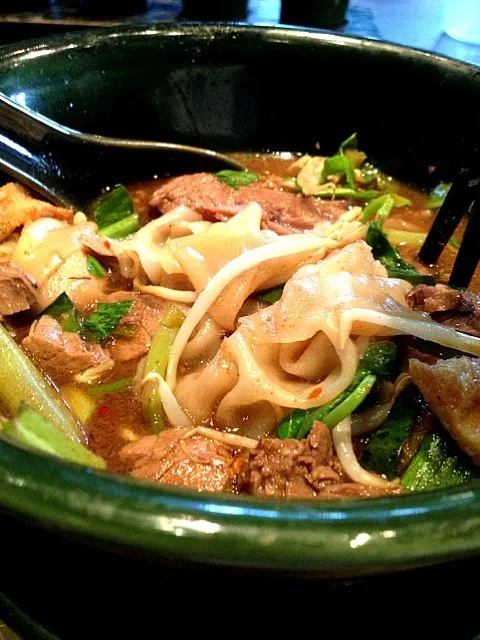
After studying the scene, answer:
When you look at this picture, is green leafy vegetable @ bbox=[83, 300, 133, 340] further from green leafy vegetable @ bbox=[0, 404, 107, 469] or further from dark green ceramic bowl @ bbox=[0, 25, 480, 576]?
dark green ceramic bowl @ bbox=[0, 25, 480, 576]

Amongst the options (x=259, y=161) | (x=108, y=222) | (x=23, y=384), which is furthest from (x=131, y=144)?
(x=23, y=384)

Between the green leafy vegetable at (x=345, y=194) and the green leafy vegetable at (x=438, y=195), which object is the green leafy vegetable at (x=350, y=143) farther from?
the green leafy vegetable at (x=438, y=195)

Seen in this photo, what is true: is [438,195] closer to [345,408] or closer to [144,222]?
[144,222]

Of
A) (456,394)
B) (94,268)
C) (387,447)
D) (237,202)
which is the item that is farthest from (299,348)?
(237,202)

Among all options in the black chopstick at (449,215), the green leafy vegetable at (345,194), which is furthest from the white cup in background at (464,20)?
the black chopstick at (449,215)

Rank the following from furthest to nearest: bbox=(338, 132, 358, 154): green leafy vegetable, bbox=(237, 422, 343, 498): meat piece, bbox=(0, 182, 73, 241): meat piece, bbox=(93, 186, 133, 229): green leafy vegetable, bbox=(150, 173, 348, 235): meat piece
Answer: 1. bbox=(338, 132, 358, 154): green leafy vegetable
2. bbox=(93, 186, 133, 229): green leafy vegetable
3. bbox=(150, 173, 348, 235): meat piece
4. bbox=(0, 182, 73, 241): meat piece
5. bbox=(237, 422, 343, 498): meat piece

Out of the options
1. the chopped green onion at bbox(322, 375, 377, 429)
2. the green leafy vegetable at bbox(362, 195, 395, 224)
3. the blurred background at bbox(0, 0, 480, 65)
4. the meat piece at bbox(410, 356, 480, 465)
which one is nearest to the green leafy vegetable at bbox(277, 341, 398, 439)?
the chopped green onion at bbox(322, 375, 377, 429)
